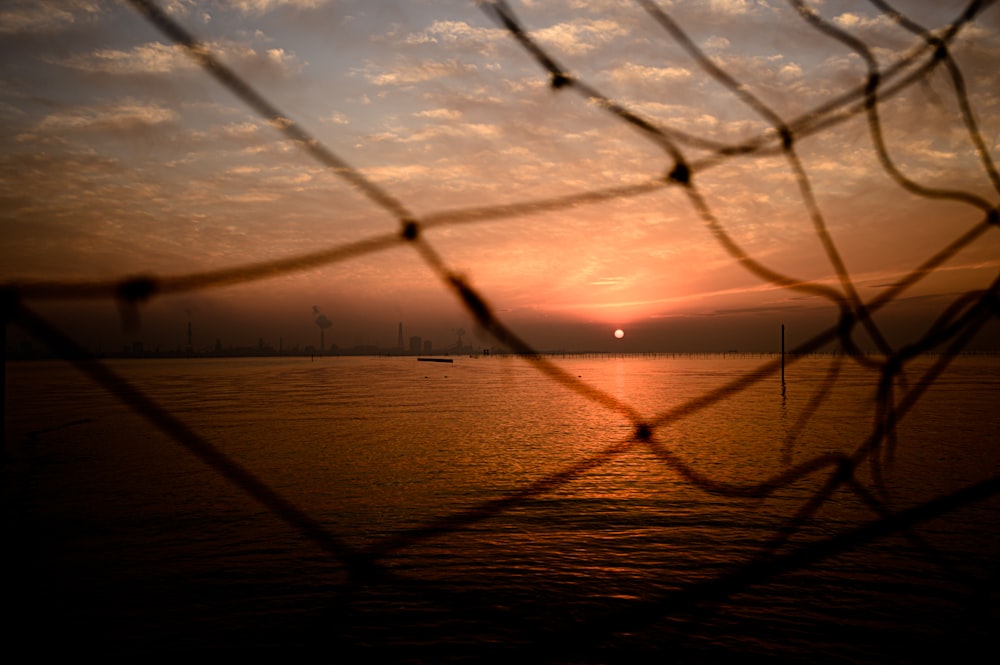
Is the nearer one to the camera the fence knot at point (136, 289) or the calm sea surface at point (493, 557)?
the fence knot at point (136, 289)

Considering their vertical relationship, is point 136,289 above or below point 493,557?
above

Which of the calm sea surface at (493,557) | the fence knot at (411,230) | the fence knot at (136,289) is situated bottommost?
the calm sea surface at (493,557)

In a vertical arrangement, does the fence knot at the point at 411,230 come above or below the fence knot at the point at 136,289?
above

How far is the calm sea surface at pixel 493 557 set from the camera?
8.10m

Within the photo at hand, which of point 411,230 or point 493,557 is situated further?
point 493,557

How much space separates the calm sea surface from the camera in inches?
319

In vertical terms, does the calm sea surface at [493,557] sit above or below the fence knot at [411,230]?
below

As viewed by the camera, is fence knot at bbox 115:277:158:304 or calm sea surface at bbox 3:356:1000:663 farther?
calm sea surface at bbox 3:356:1000:663

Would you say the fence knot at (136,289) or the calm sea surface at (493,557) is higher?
the fence knot at (136,289)

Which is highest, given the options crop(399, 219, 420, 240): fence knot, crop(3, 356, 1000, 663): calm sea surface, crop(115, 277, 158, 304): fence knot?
crop(399, 219, 420, 240): fence knot

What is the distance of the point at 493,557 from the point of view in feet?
37.0

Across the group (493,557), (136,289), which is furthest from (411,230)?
(493,557)

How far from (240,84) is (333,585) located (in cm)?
927

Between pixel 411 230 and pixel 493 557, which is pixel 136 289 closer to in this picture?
pixel 411 230
